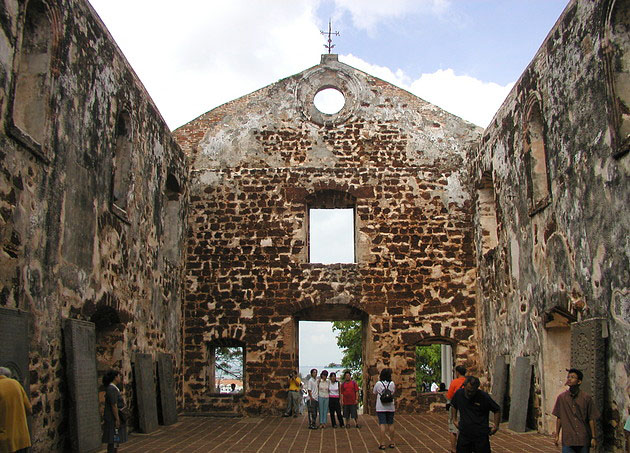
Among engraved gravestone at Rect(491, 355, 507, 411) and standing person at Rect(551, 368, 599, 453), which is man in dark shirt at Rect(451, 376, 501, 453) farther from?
engraved gravestone at Rect(491, 355, 507, 411)

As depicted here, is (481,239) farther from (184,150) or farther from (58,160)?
(58,160)

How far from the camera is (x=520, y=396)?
34.0 feet

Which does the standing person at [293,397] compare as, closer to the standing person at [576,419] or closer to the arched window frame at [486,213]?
the arched window frame at [486,213]

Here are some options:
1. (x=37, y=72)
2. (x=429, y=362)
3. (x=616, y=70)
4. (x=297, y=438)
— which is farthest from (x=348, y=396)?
(x=429, y=362)

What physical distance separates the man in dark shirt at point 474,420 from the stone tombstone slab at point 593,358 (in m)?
2.35

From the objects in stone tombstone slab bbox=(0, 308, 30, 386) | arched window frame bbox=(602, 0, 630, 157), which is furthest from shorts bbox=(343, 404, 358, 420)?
arched window frame bbox=(602, 0, 630, 157)

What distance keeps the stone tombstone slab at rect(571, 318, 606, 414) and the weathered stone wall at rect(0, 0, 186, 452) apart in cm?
635

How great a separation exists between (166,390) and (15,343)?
18.2 feet

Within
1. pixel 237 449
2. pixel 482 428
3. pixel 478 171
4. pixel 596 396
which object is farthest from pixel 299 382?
pixel 482 428

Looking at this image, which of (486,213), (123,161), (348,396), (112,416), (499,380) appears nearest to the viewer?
(112,416)

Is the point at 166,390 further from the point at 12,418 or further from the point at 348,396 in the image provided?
the point at 12,418

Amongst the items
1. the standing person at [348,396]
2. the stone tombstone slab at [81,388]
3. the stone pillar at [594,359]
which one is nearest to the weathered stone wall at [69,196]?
the stone tombstone slab at [81,388]

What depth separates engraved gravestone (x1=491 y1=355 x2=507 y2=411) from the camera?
11406 mm

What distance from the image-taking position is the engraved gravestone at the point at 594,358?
24.8 feet
